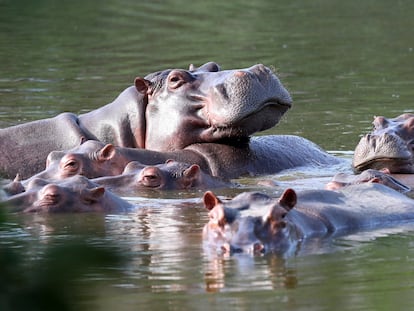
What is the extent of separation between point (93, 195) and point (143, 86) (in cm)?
235

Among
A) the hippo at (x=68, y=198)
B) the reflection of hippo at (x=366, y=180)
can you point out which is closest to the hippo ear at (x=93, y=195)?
the hippo at (x=68, y=198)

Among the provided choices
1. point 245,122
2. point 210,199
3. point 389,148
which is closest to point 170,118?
point 245,122

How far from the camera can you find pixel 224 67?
1415cm

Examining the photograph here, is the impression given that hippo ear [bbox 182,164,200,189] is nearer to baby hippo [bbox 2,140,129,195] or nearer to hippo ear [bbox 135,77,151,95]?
baby hippo [bbox 2,140,129,195]

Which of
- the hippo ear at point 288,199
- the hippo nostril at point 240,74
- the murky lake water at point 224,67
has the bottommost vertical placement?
the murky lake water at point 224,67

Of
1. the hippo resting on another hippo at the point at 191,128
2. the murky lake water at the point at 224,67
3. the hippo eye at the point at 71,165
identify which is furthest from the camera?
the hippo resting on another hippo at the point at 191,128

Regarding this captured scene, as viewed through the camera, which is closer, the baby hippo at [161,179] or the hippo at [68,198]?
the hippo at [68,198]

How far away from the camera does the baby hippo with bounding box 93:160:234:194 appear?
6.54 meters

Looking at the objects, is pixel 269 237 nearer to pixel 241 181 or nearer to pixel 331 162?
pixel 241 181

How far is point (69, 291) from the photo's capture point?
32.0 inches

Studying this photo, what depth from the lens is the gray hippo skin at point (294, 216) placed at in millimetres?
4031

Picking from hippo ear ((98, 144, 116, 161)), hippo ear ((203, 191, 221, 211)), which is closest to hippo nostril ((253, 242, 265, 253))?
hippo ear ((203, 191, 221, 211))

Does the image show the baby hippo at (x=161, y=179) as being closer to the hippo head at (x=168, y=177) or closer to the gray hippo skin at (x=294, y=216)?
the hippo head at (x=168, y=177)

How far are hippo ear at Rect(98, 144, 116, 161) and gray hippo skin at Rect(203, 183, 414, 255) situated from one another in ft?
7.13
